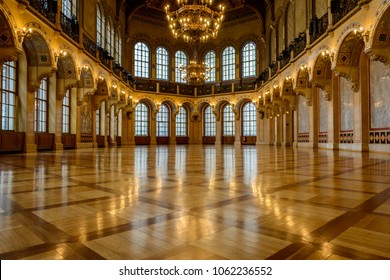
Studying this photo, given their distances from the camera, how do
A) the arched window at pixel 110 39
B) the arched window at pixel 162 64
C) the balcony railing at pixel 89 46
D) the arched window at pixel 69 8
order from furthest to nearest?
the arched window at pixel 162 64
the arched window at pixel 110 39
the balcony railing at pixel 89 46
the arched window at pixel 69 8

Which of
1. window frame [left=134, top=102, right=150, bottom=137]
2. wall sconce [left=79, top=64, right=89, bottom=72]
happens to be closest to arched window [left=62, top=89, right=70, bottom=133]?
wall sconce [left=79, top=64, right=89, bottom=72]

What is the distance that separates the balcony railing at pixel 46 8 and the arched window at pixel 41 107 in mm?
3959

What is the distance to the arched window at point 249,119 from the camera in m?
34.7

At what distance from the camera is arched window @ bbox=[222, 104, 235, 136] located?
36.5 metres

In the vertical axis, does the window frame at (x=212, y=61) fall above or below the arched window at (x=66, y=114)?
above

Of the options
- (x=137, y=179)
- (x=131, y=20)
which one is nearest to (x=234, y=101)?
(x=131, y=20)

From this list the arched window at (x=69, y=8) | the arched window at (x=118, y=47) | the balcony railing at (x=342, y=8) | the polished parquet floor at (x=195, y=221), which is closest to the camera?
the polished parquet floor at (x=195, y=221)

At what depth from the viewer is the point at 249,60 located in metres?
35.2

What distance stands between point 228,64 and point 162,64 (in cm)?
830

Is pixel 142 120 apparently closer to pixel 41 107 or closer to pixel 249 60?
pixel 249 60

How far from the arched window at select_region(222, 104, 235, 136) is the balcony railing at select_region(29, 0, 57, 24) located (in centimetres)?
2515

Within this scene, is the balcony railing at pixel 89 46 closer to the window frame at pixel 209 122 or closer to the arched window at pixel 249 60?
the window frame at pixel 209 122

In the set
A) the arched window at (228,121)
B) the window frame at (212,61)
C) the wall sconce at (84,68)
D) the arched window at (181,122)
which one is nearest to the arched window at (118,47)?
the arched window at (181,122)

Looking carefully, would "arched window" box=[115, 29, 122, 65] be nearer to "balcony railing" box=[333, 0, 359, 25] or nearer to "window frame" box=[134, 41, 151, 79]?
"window frame" box=[134, 41, 151, 79]
